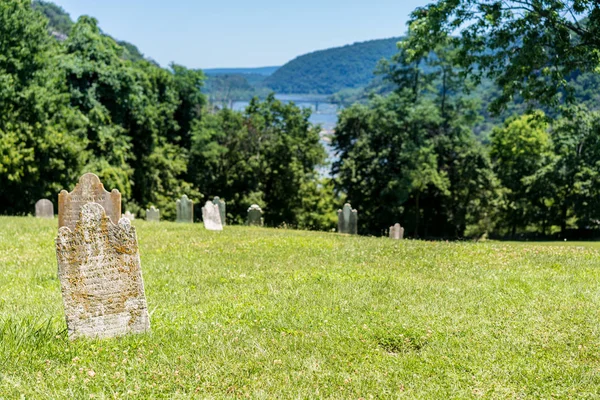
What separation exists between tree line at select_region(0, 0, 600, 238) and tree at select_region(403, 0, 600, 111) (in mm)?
10572

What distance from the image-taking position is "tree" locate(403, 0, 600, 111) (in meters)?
14.3

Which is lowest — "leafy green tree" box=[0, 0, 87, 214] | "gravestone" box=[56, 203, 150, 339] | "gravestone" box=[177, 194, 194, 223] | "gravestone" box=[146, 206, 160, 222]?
"gravestone" box=[146, 206, 160, 222]

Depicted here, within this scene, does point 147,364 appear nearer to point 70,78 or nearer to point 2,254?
point 2,254

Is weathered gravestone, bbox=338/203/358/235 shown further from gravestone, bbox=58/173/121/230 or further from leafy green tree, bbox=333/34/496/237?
leafy green tree, bbox=333/34/496/237

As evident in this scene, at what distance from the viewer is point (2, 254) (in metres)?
12.0

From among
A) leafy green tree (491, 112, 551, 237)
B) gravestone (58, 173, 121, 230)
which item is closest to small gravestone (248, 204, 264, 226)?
gravestone (58, 173, 121, 230)

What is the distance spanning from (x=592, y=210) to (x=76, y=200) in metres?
35.0

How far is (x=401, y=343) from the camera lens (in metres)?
6.27

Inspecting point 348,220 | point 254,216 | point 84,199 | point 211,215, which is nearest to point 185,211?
point 254,216

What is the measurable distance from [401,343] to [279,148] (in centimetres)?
3766

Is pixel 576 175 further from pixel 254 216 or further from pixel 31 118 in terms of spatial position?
pixel 31 118

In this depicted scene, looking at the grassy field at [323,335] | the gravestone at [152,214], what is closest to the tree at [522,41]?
the grassy field at [323,335]

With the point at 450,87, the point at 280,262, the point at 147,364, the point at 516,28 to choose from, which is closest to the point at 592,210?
the point at 450,87

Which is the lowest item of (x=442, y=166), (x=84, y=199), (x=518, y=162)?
(x=84, y=199)
